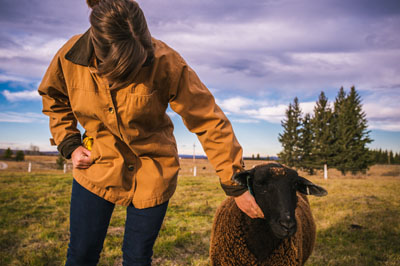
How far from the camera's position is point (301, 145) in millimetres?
42906

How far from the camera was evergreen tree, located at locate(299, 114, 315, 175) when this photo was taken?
132 feet

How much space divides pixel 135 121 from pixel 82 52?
62 cm

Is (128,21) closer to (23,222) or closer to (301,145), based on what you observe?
(23,222)

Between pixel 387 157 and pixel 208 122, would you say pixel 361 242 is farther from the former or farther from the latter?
pixel 387 157

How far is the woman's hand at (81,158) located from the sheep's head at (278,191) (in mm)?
1342

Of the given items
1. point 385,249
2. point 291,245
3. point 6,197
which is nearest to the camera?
point 291,245

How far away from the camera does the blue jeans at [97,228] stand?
2180mm

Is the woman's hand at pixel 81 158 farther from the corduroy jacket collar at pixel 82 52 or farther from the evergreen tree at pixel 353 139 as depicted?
the evergreen tree at pixel 353 139

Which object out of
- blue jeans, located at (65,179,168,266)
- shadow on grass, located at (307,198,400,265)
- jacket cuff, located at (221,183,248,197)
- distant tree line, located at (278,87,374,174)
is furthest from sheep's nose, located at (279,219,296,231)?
distant tree line, located at (278,87,374,174)

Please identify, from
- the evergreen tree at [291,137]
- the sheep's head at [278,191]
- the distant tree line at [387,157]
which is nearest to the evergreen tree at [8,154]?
the evergreen tree at [291,137]

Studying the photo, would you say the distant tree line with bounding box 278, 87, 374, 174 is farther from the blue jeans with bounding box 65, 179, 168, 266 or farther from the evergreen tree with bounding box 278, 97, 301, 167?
the blue jeans with bounding box 65, 179, 168, 266

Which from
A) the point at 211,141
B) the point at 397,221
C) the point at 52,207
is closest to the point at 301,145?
the point at 397,221

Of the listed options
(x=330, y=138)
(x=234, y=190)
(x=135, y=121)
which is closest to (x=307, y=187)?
(x=234, y=190)

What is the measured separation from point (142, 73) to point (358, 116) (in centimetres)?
4599
